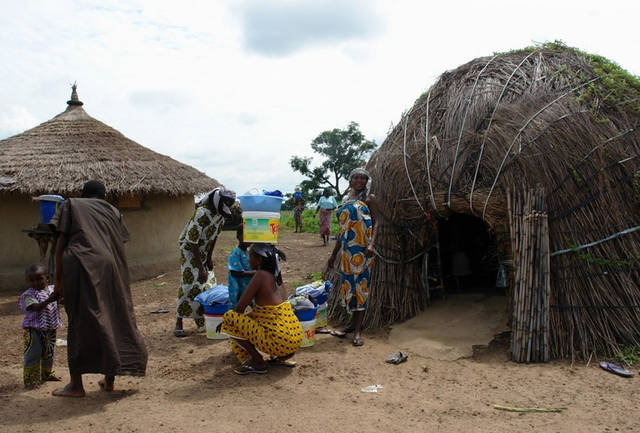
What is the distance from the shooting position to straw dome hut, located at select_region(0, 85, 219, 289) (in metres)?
9.14

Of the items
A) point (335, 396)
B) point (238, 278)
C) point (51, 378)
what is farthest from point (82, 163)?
point (335, 396)

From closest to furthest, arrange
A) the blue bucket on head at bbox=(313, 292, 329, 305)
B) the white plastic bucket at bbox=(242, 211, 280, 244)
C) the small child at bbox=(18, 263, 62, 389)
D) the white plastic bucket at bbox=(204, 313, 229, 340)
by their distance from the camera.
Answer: the small child at bbox=(18, 263, 62, 389) < the white plastic bucket at bbox=(242, 211, 280, 244) < the white plastic bucket at bbox=(204, 313, 229, 340) < the blue bucket on head at bbox=(313, 292, 329, 305)

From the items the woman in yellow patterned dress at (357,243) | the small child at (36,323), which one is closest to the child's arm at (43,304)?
the small child at (36,323)

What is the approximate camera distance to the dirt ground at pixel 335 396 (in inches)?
130

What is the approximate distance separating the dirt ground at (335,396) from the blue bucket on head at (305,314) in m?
0.32

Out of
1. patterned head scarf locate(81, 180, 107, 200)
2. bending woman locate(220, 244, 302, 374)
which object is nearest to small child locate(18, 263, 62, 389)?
patterned head scarf locate(81, 180, 107, 200)

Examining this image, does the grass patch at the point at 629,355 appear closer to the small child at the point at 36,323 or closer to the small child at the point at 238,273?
the small child at the point at 238,273

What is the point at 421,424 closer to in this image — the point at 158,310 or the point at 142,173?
the point at 158,310

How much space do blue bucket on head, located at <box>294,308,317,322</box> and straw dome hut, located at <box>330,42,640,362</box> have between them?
91cm

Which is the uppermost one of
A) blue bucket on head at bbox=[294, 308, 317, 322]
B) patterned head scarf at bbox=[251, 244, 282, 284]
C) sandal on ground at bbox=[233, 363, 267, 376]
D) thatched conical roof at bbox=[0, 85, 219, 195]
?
thatched conical roof at bbox=[0, 85, 219, 195]

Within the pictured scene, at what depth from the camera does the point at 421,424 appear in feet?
10.7

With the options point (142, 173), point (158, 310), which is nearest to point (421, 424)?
point (158, 310)

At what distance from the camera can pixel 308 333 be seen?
5.05m

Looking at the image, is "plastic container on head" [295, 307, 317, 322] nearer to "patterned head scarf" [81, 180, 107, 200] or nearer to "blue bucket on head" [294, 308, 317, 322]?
"blue bucket on head" [294, 308, 317, 322]
